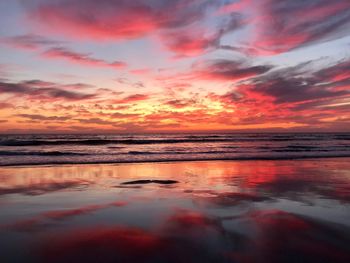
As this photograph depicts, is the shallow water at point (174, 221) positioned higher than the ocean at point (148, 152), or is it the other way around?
the ocean at point (148, 152)

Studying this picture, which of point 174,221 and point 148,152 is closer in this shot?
point 174,221

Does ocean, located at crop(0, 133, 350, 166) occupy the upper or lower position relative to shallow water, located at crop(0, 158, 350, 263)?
upper

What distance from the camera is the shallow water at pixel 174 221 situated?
179 inches

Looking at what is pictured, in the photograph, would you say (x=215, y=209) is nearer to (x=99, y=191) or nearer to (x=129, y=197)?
(x=129, y=197)

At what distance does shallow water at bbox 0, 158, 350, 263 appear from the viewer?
454cm

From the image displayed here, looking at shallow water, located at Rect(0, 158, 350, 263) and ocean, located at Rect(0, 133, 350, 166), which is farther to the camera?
ocean, located at Rect(0, 133, 350, 166)

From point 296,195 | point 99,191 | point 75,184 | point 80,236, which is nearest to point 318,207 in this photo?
point 296,195

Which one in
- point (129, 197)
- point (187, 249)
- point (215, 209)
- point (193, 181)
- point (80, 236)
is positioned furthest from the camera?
point (193, 181)

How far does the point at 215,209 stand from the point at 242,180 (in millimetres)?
4835

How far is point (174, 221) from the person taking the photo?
6.18 metres

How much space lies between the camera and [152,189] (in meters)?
9.53

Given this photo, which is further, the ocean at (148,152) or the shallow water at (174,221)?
the ocean at (148,152)

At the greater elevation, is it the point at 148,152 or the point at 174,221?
the point at 148,152

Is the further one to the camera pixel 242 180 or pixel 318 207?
pixel 242 180
